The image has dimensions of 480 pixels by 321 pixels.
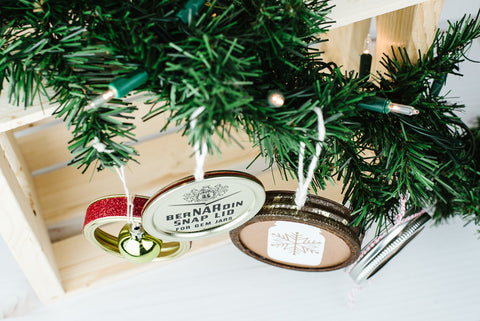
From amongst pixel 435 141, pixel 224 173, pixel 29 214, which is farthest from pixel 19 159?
pixel 435 141

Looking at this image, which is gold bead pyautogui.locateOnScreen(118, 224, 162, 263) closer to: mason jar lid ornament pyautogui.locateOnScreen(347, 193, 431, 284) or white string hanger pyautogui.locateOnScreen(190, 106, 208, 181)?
white string hanger pyautogui.locateOnScreen(190, 106, 208, 181)

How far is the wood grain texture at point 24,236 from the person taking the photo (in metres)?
0.50

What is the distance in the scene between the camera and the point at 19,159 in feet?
2.38

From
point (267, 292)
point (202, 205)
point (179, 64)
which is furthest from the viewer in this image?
point (267, 292)

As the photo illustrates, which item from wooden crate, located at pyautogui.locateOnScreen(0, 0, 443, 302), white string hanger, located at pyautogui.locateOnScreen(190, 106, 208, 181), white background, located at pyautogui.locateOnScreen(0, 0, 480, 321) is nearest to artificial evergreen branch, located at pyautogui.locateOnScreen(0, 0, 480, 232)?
white string hanger, located at pyautogui.locateOnScreen(190, 106, 208, 181)

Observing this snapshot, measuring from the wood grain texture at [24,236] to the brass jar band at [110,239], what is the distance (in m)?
0.08

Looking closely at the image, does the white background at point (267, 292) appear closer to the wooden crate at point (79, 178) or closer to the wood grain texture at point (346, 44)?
the wooden crate at point (79, 178)

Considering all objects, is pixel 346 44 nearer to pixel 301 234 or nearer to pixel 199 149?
pixel 301 234

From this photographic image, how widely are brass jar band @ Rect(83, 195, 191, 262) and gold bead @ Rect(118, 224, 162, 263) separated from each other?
23 millimetres

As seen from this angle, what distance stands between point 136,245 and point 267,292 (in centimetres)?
26

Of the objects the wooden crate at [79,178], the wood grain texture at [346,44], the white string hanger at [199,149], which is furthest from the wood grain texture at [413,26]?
the white string hanger at [199,149]

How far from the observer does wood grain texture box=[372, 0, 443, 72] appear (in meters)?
0.54

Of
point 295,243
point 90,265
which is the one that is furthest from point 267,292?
point 90,265

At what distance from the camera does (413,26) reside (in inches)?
21.7
